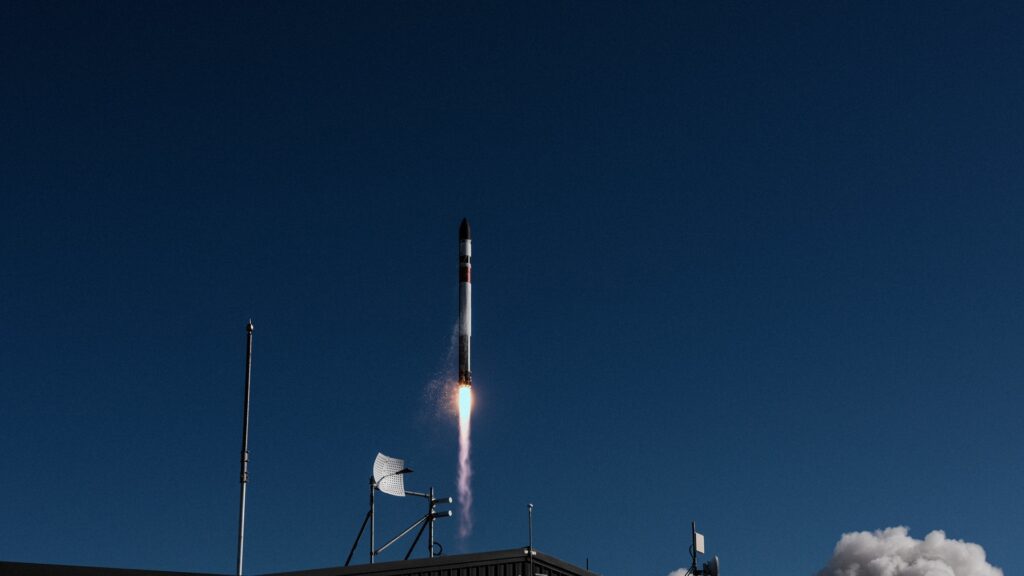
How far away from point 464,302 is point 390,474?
67.6 ft

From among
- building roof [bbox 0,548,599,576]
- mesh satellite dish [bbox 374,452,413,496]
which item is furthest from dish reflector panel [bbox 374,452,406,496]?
building roof [bbox 0,548,599,576]

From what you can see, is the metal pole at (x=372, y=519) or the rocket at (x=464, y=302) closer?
the metal pole at (x=372, y=519)

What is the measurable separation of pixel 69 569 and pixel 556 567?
1248 centimetres

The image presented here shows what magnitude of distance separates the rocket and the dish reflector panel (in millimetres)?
16590

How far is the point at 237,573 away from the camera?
3078cm

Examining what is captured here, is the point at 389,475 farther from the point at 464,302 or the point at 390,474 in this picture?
the point at 464,302

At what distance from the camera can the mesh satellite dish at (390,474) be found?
41.7 meters

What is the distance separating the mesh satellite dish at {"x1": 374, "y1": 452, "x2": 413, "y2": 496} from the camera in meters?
41.7

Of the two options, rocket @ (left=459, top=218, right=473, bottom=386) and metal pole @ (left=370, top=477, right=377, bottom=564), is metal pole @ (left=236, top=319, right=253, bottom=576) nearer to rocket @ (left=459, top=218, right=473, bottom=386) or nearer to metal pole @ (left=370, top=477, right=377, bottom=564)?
metal pole @ (left=370, top=477, right=377, bottom=564)

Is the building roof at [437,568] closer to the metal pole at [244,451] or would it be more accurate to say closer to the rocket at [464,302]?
the metal pole at [244,451]

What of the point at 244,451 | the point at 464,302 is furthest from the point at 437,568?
the point at 464,302

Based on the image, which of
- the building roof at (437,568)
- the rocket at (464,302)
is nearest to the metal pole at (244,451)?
the building roof at (437,568)

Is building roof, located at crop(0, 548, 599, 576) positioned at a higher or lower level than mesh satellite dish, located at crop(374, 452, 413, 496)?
lower

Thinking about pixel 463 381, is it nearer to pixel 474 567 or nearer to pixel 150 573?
pixel 474 567
